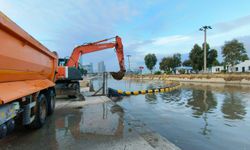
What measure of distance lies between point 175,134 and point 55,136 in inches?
150

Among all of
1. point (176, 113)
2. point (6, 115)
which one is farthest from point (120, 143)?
point (176, 113)

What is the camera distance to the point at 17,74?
4.68m

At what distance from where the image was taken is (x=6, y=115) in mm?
3855

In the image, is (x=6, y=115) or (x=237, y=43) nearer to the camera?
(x=6, y=115)

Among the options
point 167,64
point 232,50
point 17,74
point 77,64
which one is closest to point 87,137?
point 17,74

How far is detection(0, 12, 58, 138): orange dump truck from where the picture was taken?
12.4 feet

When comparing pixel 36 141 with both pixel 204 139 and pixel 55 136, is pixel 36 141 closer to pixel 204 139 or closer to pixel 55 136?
pixel 55 136

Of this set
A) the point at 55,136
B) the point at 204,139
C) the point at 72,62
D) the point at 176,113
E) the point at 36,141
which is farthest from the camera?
the point at 72,62

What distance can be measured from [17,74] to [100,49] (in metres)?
12.9

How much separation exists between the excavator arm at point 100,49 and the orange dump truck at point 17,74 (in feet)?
32.5

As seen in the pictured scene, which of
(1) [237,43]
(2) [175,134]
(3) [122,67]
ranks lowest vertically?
(2) [175,134]

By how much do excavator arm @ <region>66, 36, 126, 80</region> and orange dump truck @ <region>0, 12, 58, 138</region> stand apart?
32.5 feet

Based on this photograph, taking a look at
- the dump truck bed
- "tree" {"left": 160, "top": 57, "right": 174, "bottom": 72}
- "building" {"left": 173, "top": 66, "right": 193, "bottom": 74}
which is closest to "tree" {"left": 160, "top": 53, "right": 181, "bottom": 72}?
"tree" {"left": 160, "top": 57, "right": 174, "bottom": 72}

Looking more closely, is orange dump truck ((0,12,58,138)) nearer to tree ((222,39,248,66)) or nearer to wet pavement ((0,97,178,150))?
wet pavement ((0,97,178,150))
